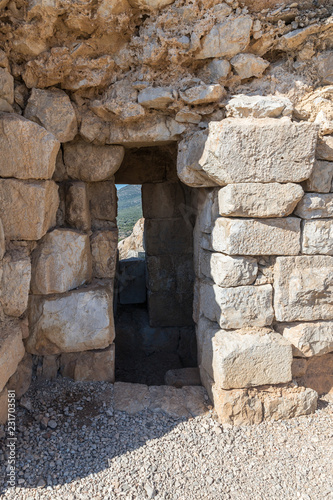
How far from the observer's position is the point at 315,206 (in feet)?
9.31

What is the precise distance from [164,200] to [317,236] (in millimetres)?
2446

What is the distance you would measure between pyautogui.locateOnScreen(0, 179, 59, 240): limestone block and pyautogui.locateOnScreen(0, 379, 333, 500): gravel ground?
4.45 ft

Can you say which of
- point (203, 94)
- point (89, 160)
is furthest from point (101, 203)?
point (203, 94)

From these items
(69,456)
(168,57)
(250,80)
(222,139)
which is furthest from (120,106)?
(69,456)

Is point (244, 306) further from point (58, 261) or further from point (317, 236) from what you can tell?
point (58, 261)

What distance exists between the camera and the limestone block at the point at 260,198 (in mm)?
2729

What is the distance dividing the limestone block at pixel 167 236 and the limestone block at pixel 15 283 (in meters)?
2.32

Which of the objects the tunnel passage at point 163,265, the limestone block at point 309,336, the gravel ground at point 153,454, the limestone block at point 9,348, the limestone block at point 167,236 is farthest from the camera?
the limestone block at point 167,236

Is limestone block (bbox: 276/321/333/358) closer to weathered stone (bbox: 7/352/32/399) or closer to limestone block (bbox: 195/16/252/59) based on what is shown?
weathered stone (bbox: 7/352/32/399)

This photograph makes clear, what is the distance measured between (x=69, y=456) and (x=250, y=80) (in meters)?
3.27

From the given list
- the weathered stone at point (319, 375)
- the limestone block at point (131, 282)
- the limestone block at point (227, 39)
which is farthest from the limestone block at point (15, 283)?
the limestone block at point (131, 282)

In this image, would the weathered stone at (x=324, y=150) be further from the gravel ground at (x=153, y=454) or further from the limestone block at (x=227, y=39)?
the gravel ground at (x=153, y=454)

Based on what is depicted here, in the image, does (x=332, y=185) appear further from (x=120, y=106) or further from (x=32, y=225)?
(x=32, y=225)

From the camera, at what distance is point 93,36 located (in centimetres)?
283
